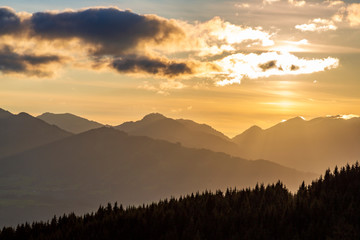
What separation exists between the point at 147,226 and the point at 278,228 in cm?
5033

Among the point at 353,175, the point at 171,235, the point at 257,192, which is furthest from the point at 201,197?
the point at 353,175

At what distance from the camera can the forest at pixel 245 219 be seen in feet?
394

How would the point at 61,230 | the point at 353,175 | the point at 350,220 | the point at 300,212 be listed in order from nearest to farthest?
the point at 350,220, the point at 300,212, the point at 353,175, the point at 61,230

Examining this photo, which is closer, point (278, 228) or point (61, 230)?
point (278, 228)

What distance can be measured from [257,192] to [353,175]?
47.8 meters

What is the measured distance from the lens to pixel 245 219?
461ft

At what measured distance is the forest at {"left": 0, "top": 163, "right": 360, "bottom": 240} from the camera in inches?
4727

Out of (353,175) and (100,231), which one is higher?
(353,175)

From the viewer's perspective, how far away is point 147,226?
152m

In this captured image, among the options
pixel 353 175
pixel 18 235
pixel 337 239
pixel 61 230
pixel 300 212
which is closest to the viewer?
pixel 337 239

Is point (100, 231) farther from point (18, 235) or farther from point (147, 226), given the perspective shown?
point (18, 235)

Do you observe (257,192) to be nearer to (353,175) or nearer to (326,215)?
(353,175)

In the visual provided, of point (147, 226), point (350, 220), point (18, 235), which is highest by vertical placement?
point (350, 220)

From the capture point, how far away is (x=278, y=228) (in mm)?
124312
